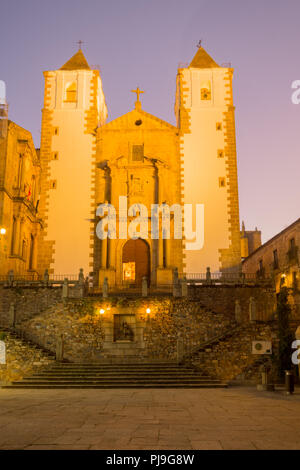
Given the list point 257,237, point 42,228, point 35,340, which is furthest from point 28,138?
point 257,237

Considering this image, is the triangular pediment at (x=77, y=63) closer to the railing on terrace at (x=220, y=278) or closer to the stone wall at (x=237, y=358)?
the railing on terrace at (x=220, y=278)

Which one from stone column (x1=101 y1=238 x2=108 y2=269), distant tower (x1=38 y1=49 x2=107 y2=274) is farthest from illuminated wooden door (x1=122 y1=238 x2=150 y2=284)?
distant tower (x1=38 y1=49 x2=107 y2=274)

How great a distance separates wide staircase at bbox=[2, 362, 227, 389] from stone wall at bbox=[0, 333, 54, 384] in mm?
584

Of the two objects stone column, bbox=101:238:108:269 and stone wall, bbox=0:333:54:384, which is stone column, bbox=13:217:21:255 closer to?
stone column, bbox=101:238:108:269

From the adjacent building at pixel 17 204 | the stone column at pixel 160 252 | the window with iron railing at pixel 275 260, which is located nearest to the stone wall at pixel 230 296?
the stone column at pixel 160 252

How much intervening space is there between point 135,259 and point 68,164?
8.01 meters

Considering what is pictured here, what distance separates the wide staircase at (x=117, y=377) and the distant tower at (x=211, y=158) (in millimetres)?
9763

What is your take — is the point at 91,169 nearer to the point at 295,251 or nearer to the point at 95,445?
the point at 295,251

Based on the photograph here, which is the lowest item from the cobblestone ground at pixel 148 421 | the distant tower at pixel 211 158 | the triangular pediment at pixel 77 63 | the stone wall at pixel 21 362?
the cobblestone ground at pixel 148 421

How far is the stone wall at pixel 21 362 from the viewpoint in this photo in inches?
781

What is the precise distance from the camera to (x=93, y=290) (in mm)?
26922

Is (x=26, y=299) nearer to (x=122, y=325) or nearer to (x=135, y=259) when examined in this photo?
(x=122, y=325)

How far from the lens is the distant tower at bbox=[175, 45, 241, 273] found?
28.3 m
